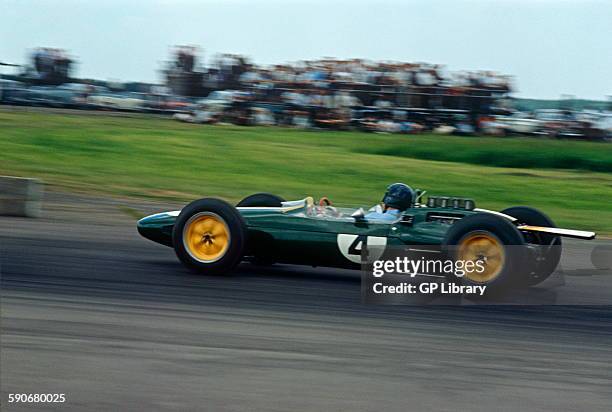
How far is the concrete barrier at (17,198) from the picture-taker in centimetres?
1056

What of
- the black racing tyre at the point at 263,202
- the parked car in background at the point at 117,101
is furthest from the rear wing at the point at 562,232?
the parked car in background at the point at 117,101

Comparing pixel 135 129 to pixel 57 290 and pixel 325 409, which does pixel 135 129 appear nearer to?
pixel 57 290

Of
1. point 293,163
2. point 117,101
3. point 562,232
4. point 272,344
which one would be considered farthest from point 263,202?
point 117,101

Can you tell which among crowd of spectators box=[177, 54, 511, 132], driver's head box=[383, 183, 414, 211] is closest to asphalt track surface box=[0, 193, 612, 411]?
driver's head box=[383, 183, 414, 211]

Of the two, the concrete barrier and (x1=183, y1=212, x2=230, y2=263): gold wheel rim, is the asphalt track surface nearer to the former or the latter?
(x1=183, y1=212, x2=230, y2=263): gold wheel rim

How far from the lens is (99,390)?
434cm

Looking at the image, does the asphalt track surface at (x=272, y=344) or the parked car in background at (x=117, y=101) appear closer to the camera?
the asphalt track surface at (x=272, y=344)

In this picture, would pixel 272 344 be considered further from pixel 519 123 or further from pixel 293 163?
pixel 519 123

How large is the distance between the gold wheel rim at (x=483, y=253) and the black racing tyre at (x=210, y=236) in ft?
5.57

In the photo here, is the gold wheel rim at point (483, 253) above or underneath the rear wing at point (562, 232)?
→ underneath

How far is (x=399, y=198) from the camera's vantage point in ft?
24.2

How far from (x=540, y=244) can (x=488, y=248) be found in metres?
0.93

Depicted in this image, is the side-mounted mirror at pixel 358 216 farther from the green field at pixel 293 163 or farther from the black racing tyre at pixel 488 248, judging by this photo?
the green field at pixel 293 163

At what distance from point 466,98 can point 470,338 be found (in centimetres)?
1636
